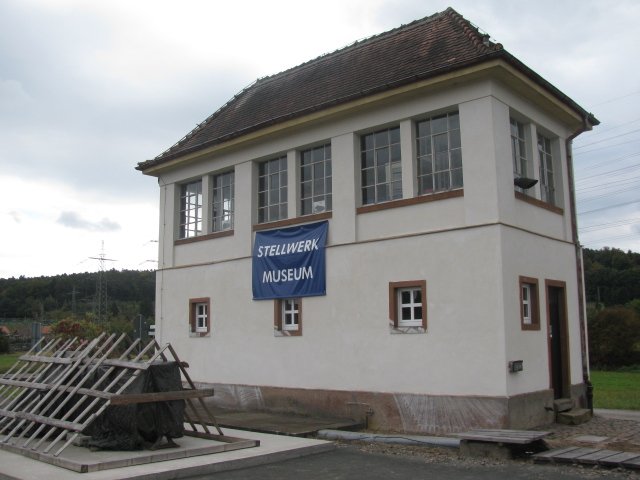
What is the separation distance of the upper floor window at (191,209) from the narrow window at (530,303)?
9.22 m

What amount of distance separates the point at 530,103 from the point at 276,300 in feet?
23.6

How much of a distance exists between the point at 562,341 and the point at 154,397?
8.95 meters

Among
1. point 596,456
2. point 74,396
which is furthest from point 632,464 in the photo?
point 74,396

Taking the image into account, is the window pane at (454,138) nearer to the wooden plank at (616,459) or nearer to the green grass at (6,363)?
the wooden plank at (616,459)

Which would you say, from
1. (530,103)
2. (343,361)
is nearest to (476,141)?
(530,103)

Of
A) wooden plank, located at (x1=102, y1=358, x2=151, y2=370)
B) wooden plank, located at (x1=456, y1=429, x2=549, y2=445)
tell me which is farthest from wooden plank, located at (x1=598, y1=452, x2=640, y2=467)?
wooden plank, located at (x1=102, y1=358, x2=151, y2=370)

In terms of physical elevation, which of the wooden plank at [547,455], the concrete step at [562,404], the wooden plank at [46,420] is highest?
the wooden plank at [46,420]

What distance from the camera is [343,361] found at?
14023 mm

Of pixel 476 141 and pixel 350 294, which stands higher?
pixel 476 141

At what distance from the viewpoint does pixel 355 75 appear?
52.1 feet

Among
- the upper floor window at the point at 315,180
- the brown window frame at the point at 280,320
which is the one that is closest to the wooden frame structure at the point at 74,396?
the brown window frame at the point at 280,320

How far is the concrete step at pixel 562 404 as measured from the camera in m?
13.1

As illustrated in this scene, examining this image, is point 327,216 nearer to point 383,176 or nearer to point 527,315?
point 383,176

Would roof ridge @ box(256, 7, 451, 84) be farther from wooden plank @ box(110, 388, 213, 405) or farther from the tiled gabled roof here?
wooden plank @ box(110, 388, 213, 405)
